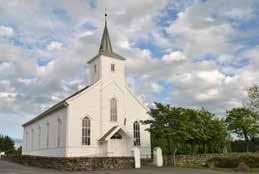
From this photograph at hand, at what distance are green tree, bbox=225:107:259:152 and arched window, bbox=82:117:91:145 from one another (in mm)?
20171

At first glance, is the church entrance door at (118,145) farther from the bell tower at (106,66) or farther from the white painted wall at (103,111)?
the bell tower at (106,66)

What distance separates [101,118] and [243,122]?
1943 centimetres

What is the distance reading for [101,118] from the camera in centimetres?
3409

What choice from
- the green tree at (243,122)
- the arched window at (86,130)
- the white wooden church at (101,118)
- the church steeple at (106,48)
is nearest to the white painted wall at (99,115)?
the white wooden church at (101,118)

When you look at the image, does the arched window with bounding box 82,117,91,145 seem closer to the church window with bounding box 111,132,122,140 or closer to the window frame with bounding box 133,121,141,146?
the church window with bounding box 111,132,122,140

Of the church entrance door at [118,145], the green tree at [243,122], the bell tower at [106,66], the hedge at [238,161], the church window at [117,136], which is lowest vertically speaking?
the hedge at [238,161]

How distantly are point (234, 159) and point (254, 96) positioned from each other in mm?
15430

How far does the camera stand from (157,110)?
3042 centimetres

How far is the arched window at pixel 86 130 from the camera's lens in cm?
3262

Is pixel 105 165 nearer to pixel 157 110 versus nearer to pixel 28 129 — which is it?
pixel 157 110

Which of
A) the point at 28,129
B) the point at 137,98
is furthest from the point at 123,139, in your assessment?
the point at 28,129

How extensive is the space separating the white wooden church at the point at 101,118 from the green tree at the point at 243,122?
1313cm

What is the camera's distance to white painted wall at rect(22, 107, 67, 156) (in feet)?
110

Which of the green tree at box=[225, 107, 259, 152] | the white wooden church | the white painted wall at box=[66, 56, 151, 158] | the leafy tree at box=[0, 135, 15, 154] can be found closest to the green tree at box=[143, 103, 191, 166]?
the white wooden church
